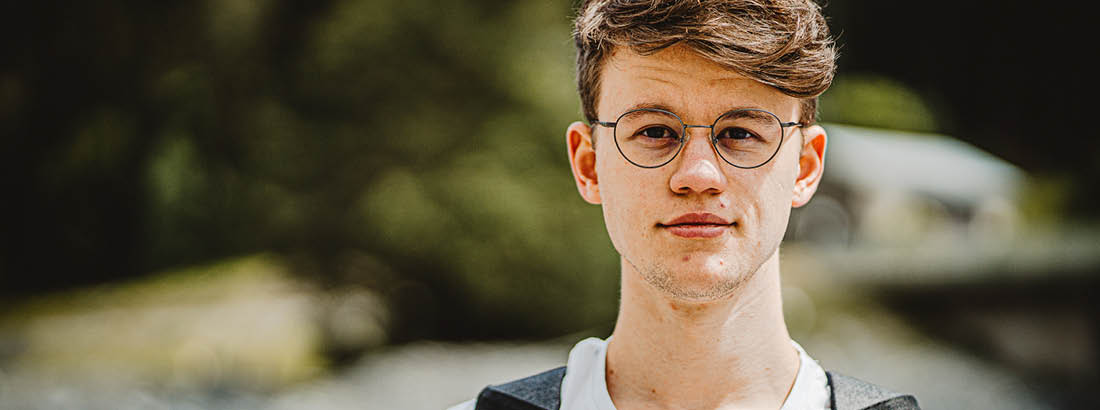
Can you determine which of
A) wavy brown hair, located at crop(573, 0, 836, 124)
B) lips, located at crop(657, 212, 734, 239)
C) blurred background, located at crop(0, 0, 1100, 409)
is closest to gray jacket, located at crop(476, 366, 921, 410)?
lips, located at crop(657, 212, 734, 239)

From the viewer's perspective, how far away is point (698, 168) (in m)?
1.55

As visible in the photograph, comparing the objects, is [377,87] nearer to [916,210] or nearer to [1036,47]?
[916,210]

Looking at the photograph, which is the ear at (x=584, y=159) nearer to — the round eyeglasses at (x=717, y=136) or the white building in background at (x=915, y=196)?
the round eyeglasses at (x=717, y=136)

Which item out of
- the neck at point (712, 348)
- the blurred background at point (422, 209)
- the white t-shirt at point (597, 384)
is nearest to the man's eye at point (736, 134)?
the neck at point (712, 348)

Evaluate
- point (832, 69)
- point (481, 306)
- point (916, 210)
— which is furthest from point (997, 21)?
point (832, 69)

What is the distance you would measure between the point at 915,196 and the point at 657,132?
4408 mm

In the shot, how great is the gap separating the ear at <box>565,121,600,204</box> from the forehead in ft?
0.66

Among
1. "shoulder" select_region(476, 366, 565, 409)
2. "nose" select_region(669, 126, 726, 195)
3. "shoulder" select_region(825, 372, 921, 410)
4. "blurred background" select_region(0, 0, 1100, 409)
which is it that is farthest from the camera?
"blurred background" select_region(0, 0, 1100, 409)

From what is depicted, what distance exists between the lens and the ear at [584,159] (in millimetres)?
1845

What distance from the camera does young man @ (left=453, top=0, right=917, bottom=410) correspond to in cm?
158

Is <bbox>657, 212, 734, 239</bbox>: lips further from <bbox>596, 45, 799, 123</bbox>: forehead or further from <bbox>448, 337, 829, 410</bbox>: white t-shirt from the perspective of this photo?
<bbox>448, 337, 829, 410</bbox>: white t-shirt

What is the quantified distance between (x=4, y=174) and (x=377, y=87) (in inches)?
112

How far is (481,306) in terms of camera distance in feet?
19.3

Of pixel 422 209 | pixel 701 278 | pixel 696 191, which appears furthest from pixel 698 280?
pixel 422 209
